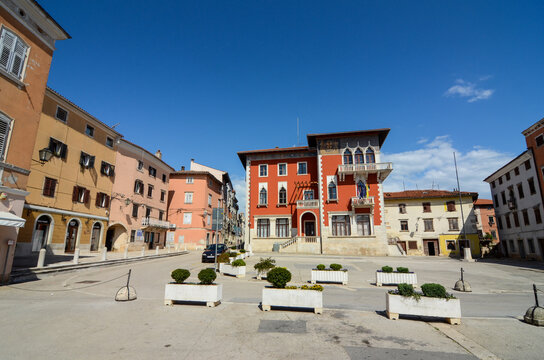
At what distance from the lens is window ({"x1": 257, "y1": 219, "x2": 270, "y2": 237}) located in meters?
35.1

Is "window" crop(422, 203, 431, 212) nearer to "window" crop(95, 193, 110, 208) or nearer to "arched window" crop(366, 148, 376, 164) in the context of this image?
"arched window" crop(366, 148, 376, 164)

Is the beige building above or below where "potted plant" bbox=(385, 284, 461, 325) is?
above

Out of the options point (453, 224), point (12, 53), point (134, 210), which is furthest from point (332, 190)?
point (12, 53)

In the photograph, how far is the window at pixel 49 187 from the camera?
72.1 ft

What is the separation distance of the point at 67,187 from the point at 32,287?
15.9m

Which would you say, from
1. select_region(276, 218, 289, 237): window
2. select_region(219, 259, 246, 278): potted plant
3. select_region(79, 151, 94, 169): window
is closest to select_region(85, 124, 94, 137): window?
select_region(79, 151, 94, 169): window

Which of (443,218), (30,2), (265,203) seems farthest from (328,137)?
(30,2)

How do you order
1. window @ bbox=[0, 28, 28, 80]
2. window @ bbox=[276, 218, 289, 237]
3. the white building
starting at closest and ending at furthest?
window @ bbox=[0, 28, 28, 80] < the white building < window @ bbox=[276, 218, 289, 237]

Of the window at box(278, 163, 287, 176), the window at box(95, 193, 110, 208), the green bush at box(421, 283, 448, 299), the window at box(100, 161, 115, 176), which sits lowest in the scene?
the green bush at box(421, 283, 448, 299)

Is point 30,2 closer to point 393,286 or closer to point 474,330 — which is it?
point 474,330

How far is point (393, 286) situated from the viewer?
1305 centimetres

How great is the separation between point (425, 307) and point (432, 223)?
40.7 m

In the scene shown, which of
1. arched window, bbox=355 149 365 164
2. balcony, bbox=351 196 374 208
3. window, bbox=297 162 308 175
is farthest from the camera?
window, bbox=297 162 308 175

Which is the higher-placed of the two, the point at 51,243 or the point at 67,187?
the point at 67,187
